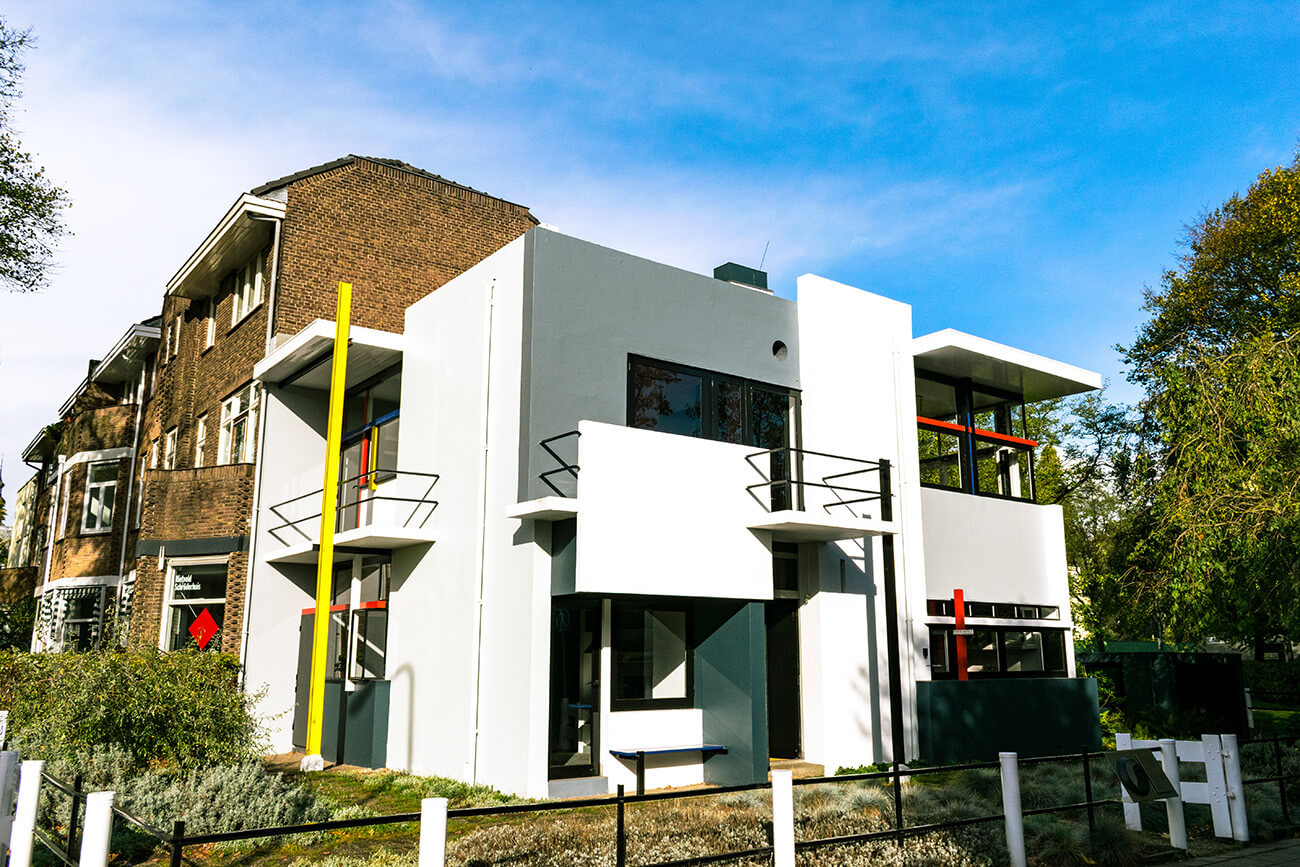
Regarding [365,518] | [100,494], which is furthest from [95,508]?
[365,518]

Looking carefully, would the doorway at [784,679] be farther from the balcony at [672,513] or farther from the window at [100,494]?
the window at [100,494]

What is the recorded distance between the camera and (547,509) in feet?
37.1

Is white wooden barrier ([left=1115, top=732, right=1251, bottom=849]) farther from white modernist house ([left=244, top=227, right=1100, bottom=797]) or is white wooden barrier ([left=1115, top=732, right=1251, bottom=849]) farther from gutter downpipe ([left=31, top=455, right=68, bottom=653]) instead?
gutter downpipe ([left=31, top=455, right=68, bottom=653])

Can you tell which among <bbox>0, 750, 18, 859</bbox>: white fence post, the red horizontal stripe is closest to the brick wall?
the red horizontal stripe

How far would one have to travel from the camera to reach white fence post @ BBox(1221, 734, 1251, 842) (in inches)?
371

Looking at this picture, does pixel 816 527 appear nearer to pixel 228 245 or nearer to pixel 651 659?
pixel 651 659

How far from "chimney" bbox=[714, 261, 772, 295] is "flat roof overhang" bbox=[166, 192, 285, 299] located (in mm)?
8194

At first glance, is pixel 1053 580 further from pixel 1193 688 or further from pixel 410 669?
pixel 410 669

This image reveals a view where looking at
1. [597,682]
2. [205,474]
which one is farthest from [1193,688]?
[205,474]

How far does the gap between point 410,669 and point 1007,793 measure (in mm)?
8534

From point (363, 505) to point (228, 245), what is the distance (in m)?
6.76

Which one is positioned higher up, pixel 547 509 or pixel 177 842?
pixel 547 509

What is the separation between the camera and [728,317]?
1431 centimetres

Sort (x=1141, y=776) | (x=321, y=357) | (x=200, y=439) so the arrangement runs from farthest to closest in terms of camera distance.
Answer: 1. (x=200, y=439)
2. (x=321, y=357)
3. (x=1141, y=776)
